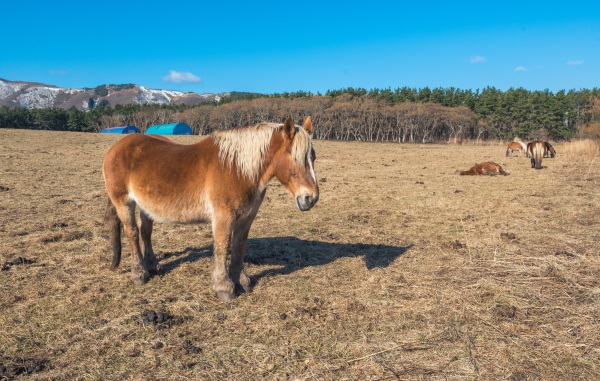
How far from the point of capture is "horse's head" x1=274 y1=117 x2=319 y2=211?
460cm

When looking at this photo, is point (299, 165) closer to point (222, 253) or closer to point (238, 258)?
point (222, 253)

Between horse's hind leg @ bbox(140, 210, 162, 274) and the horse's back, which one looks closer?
the horse's back

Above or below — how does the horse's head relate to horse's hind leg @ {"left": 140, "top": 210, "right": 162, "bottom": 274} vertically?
above

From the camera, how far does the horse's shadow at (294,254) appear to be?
6.33 metres

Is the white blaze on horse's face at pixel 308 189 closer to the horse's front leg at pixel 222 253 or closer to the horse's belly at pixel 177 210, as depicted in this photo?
the horse's front leg at pixel 222 253

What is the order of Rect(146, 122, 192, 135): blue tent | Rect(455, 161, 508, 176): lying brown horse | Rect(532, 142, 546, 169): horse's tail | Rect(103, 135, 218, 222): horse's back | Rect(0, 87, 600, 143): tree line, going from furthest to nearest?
1. Rect(0, 87, 600, 143): tree line
2. Rect(146, 122, 192, 135): blue tent
3. Rect(532, 142, 546, 169): horse's tail
4. Rect(455, 161, 508, 176): lying brown horse
5. Rect(103, 135, 218, 222): horse's back

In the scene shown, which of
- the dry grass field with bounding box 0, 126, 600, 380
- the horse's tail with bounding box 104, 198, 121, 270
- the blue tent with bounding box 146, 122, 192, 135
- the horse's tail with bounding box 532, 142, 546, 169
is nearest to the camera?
the dry grass field with bounding box 0, 126, 600, 380

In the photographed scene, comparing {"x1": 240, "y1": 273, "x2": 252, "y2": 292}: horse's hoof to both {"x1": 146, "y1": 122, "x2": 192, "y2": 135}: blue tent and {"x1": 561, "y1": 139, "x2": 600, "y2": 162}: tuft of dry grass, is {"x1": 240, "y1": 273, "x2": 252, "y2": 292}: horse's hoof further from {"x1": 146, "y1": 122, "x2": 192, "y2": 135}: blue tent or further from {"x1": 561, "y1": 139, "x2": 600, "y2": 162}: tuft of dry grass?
{"x1": 146, "y1": 122, "x2": 192, "y2": 135}: blue tent

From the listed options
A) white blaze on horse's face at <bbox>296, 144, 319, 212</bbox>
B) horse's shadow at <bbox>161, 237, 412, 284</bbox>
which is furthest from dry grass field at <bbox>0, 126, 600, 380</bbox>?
white blaze on horse's face at <bbox>296, 144, 319, 212</bbox>

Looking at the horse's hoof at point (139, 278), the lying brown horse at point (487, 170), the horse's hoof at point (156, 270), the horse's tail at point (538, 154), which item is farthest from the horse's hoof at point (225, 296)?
the horse's tail at point (538, 154)

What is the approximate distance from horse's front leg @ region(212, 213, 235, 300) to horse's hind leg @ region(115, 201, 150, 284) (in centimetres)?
123

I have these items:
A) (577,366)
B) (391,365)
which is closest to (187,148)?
(391,365)

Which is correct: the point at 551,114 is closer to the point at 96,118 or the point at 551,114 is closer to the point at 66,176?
the point at 66,176

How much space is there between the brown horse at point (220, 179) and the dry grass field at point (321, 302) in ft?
2.62
